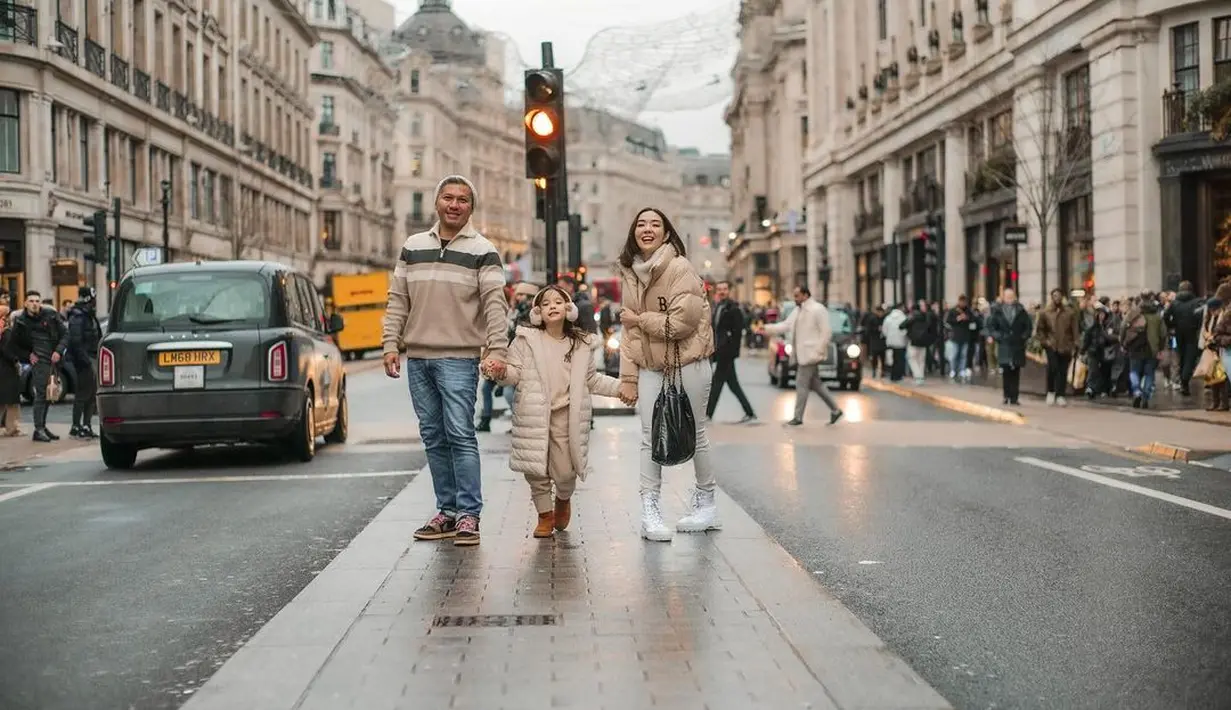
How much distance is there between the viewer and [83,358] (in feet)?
62.7

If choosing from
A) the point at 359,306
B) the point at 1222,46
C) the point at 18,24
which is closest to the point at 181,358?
the point at 1222,46

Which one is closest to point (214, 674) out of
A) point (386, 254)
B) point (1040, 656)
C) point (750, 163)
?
point (1040, 656)

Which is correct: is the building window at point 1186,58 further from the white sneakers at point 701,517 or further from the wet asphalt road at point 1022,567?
the white sneakers at point 701,517

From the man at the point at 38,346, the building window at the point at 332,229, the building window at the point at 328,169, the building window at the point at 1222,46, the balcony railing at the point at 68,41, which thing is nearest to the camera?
the man at the point at 38,346

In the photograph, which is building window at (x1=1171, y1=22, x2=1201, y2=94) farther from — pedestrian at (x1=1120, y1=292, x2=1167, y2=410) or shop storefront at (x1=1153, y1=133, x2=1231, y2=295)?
pedestrian at (x1=1120, y1=292, x2=1167, y2=410)

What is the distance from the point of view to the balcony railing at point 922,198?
46.2 meters

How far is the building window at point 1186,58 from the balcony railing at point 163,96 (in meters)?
32.6

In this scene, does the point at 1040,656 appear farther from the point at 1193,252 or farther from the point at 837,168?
the point at 837,168

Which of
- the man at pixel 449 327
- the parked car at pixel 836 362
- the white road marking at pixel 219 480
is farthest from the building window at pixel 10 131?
the man at pixel 449 327

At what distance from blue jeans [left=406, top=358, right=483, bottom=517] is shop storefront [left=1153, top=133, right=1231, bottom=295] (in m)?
23.1

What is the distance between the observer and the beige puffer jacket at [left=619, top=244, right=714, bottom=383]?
8531mm

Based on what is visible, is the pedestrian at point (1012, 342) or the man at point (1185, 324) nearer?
the pedestrian at point (1012, 342)

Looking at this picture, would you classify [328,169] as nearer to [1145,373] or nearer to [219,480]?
[1145,373]

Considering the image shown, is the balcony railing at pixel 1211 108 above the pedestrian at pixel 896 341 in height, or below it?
above
